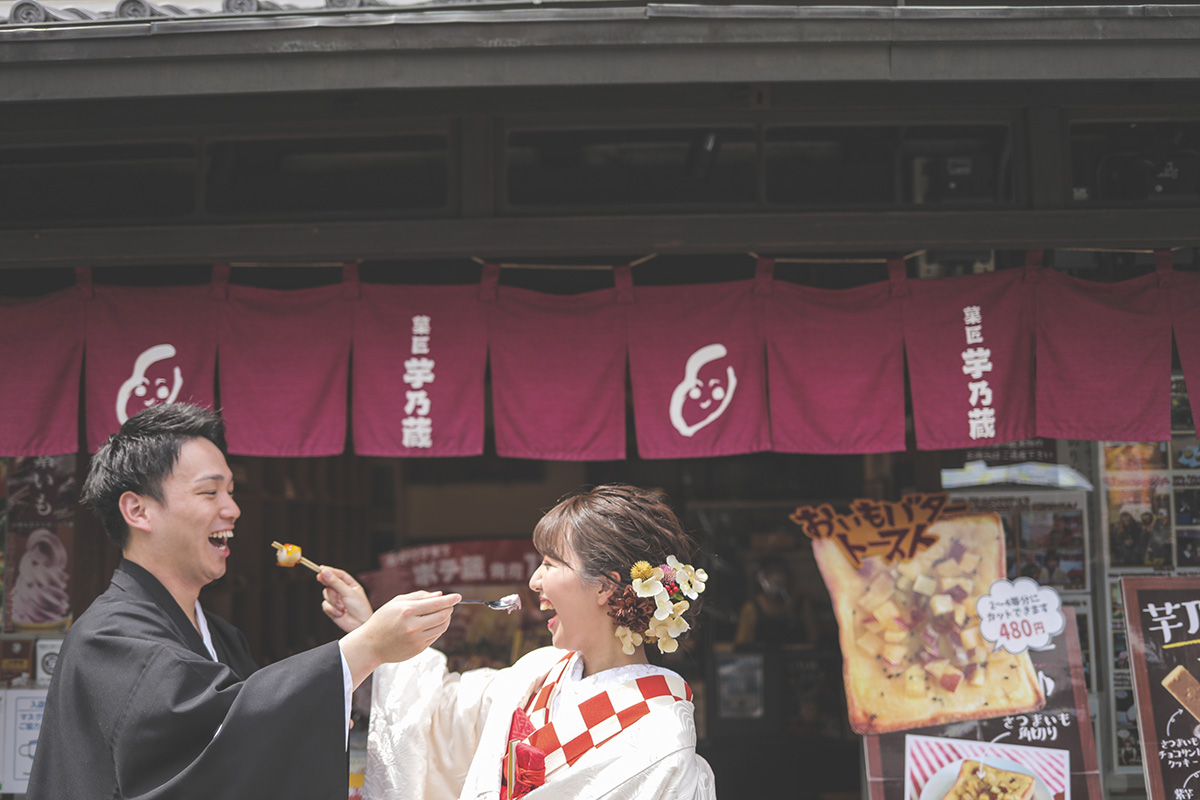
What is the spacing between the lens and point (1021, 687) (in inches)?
185

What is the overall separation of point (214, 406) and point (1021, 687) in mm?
4430

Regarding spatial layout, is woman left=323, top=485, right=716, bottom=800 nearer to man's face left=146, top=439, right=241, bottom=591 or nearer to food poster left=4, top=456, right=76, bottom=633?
man's face left=146, top=439, right=241, bottom=591

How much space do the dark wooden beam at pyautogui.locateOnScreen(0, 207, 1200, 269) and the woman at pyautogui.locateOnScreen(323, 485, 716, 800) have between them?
1.62 metres

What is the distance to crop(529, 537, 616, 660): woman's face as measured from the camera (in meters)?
3.10

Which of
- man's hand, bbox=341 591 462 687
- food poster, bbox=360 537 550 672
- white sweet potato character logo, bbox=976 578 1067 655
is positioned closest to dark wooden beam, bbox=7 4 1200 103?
man's hand, bbox=341 591 462 687

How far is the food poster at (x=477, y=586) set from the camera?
6254 mm

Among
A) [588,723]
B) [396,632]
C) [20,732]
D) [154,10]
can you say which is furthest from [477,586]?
[154,10]

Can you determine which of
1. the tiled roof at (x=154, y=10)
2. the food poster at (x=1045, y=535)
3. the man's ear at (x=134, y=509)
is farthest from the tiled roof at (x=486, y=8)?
the food poster at (x=1045, y=535)

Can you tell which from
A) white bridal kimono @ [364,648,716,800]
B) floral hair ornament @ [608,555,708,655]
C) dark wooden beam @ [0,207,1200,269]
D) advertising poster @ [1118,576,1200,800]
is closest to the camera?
white bridal kimono @ [364,648,716,800]

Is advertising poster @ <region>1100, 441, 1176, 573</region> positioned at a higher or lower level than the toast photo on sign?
higher

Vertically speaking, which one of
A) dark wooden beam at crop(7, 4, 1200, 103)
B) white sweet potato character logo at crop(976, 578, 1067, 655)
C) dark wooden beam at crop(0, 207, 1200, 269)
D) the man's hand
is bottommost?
white sweet potato character logo at crop(976, 578, 1067, 655)

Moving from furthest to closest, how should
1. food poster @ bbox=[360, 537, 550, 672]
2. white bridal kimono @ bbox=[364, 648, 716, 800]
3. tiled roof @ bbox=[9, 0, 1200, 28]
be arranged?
food poster @ bbox=[360, 537, 550, 672] < tiled roof @ bbox=[9, 0, 1200, 28] < white bridal kimono @ bbox=[364, 648, 716, 800]

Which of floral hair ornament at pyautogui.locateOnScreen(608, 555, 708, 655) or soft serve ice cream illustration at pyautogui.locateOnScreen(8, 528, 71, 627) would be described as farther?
soft serve ice cream illustration at pyautogui.locateOnScreen(8, 528, 71, 627)

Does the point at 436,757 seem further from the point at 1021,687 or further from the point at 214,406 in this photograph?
the point at 1021,687
